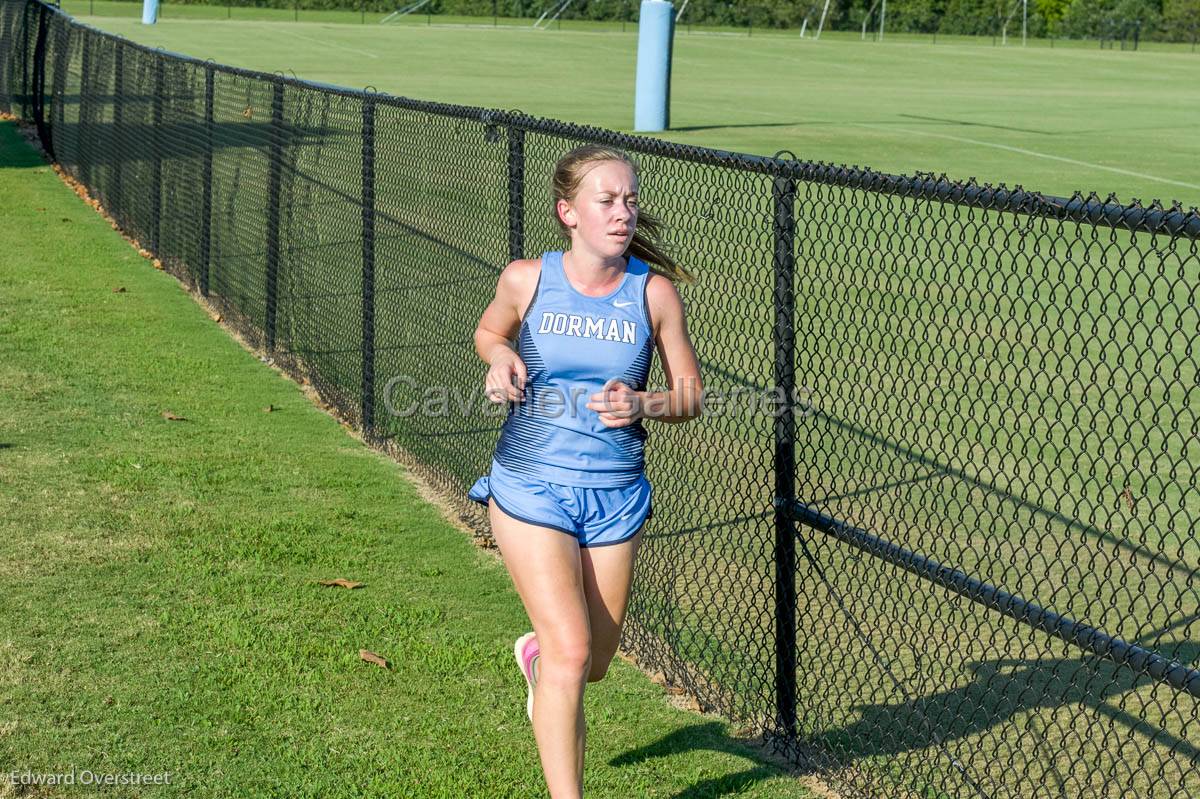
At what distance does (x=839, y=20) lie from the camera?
263 feet

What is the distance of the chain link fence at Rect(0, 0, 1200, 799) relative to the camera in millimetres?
4414

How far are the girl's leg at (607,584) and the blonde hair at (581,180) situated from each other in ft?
2.60

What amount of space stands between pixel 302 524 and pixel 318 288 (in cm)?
442

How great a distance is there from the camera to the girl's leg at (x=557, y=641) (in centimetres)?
375

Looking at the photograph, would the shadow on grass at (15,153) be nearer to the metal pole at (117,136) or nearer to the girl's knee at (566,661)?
the metal pole at (117,136)

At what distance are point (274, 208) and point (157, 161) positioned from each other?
163 inches

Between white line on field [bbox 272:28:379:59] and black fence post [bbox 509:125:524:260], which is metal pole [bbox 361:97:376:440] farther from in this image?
white line on field [bbox 272:28:379:59]

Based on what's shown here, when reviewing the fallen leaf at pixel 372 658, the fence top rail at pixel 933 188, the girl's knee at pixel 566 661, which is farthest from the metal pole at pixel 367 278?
the girl's knee at pixel 566 661

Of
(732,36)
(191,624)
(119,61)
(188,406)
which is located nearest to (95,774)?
(191,624)

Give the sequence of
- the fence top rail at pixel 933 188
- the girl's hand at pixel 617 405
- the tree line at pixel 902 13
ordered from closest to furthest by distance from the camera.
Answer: the fence top rail at pixel 933 188, the girl's hand at pixel 617 405, the tree line at pixel 902 13

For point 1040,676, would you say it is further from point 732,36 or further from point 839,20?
point 839,20

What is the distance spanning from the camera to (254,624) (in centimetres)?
555

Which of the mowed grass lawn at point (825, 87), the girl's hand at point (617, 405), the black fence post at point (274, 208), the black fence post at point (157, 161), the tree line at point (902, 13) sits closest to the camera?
the girl's hand at point (617, 405)

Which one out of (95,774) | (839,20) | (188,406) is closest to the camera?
(95,774)
